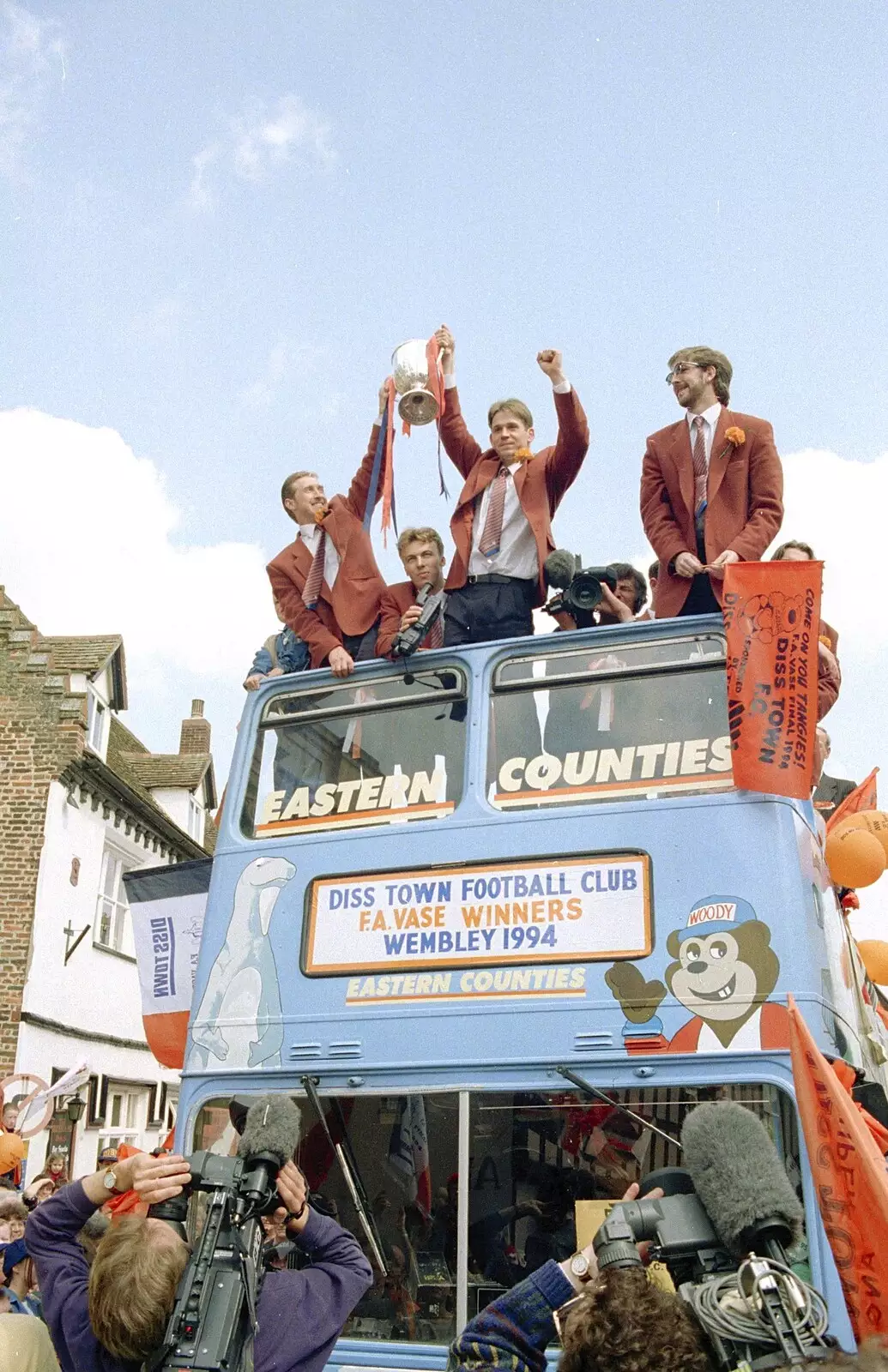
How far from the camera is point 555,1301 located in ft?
7.80

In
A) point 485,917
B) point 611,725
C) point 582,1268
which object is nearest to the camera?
point 582,1268

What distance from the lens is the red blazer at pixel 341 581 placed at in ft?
21.9

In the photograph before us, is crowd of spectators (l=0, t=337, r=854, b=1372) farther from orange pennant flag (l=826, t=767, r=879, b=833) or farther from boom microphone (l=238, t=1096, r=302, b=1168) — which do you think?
boom microphone (l=238, t=1096, r=302, b=1168)

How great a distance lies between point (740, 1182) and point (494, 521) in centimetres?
460

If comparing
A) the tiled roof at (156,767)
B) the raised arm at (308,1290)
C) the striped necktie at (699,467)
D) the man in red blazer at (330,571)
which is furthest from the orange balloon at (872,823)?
the tiled roof at (156,767)

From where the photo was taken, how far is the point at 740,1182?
227 centimetres

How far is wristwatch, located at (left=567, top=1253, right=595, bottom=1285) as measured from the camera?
7.94 ft

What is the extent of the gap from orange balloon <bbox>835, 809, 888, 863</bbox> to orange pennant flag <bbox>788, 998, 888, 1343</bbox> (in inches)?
128

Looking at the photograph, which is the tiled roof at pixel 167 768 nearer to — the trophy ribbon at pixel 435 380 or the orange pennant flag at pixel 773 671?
the trophy ribbon at pixel 435 380

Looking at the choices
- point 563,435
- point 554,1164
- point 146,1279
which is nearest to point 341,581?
point 563,435

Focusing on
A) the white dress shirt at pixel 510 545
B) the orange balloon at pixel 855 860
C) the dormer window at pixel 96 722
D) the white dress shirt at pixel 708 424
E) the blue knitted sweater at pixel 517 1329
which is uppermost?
the dormer window at pixel 96 722

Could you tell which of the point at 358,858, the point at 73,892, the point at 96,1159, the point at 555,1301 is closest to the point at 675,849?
the point at 358,858

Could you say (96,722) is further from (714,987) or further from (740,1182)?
(740,1182)

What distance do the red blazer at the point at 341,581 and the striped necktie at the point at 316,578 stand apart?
3cm
